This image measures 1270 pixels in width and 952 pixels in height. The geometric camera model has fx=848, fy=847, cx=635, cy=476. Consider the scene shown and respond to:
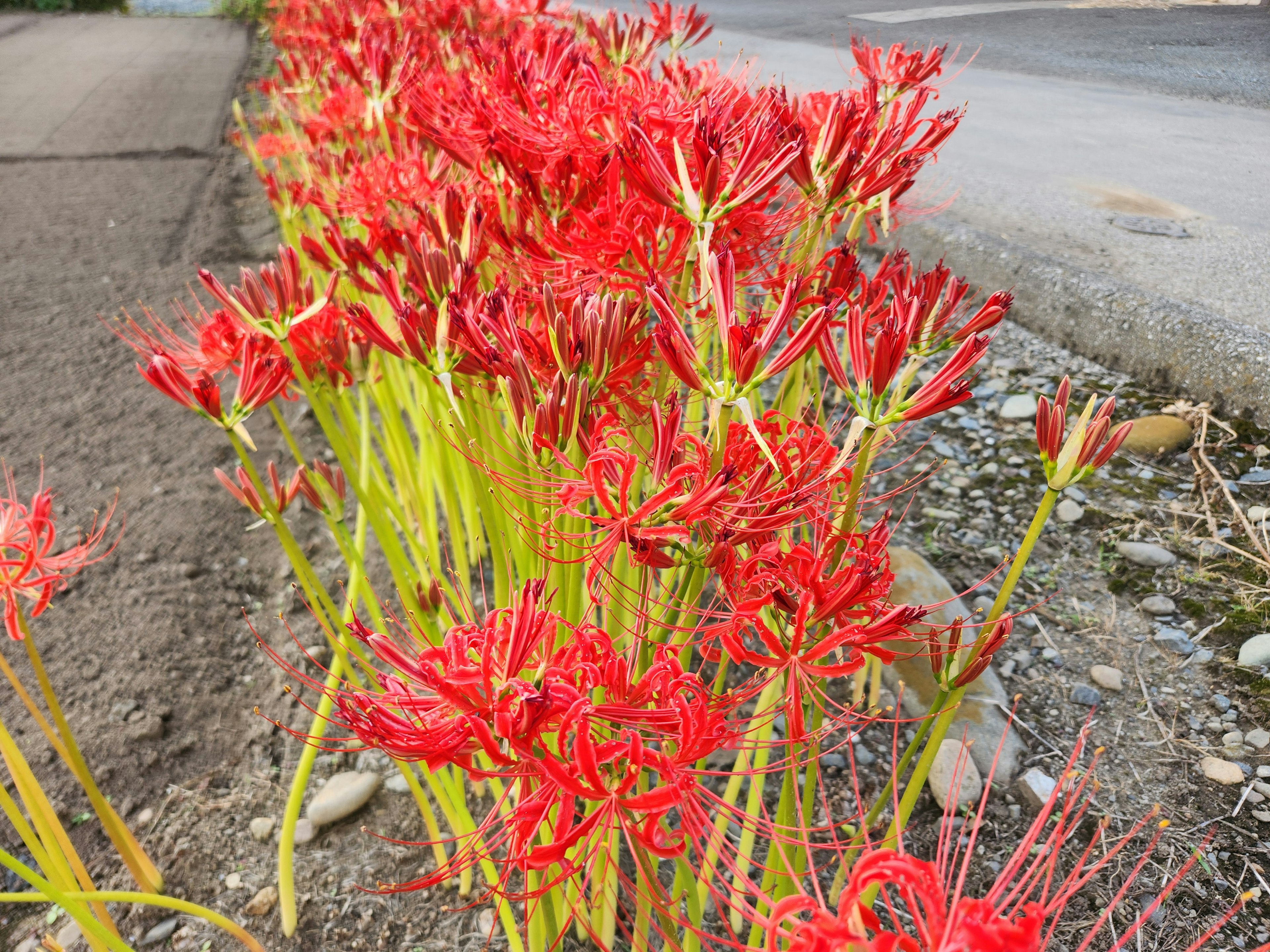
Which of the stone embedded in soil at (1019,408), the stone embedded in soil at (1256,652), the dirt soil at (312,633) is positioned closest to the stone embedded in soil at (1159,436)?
the dirt soil at (312,633)

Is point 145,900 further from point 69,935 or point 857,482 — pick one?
point 857,482

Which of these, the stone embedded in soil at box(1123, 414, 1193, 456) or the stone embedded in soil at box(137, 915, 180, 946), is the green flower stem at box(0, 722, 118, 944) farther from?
the stone embedded in soil at box(1123, 414, 1193, 456)

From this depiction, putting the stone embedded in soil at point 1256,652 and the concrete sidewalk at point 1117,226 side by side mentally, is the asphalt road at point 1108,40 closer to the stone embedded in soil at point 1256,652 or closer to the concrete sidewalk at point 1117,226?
the concrete sidewalk at point 1117,226

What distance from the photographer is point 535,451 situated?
2.72 feet

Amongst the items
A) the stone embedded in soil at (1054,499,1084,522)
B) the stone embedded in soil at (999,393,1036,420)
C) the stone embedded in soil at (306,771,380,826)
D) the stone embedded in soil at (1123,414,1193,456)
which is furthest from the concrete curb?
the stone embedded in soil at (306,771,380,826)

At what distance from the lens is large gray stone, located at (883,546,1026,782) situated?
4.90ft

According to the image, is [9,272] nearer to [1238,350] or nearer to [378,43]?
[378,43]

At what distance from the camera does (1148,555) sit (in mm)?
1756

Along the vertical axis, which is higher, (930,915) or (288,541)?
(930,915)

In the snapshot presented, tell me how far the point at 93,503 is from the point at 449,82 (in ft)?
5.33

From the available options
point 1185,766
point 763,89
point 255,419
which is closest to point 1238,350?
point 1185,766

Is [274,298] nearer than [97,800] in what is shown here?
Yes

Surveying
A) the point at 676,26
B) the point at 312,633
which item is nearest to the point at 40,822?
the point at 312,633

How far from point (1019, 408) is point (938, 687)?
3.08 feet
